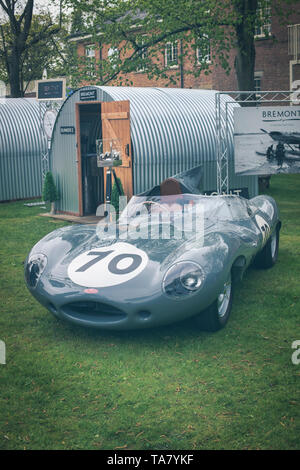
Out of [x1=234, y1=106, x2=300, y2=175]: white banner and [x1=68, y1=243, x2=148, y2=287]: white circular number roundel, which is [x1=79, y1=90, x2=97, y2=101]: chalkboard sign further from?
[x1=68, y1=243, x2=148, y2=287]: white circular number roundel

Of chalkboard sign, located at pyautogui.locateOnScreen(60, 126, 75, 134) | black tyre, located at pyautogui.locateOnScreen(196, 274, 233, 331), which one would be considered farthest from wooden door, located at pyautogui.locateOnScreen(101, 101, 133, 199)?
black tyre, located at pyautogui.locateOnScreen(196, 274, 233, 331)

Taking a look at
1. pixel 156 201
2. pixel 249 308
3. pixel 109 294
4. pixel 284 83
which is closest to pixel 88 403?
pixel 109 294

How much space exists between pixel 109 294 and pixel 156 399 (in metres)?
1.26

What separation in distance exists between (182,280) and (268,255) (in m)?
3.44

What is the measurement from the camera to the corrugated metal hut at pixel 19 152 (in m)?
18.1

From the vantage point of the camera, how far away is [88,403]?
4566mm

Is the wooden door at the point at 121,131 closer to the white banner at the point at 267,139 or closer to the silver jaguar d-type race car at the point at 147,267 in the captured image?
the white banner at the point at 267,139

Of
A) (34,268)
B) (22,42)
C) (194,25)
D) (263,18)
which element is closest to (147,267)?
(34,268)

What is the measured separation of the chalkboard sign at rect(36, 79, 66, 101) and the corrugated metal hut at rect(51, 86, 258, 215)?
3.29ft

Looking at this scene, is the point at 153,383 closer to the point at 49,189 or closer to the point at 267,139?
the point at 267,139

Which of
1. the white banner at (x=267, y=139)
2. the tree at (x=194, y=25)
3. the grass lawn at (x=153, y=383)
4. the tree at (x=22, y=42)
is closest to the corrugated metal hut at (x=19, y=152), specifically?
the tree at (x=194, y=25)

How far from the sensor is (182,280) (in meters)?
5.49

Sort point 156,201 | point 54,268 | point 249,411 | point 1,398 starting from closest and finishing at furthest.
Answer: point 249,411, point 1,398, point 54,268, point 156,201
